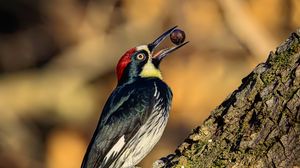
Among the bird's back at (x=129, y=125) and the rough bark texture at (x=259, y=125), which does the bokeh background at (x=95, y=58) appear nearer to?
the bird's back at (x=129, y=125)

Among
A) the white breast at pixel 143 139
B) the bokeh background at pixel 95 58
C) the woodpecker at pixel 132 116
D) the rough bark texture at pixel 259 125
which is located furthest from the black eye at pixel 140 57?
the bokeh background at pixel 95 58

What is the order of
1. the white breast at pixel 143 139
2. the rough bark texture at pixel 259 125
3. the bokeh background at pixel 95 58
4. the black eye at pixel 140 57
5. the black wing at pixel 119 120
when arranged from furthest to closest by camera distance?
the bokeh background at pixel 95 58
the black eye at pixel 140 57
the white breast at pixel 143 139
the black wing at pixel 119 120
the rough bark texture at pixel 259 125

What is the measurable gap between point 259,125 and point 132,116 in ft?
6.13

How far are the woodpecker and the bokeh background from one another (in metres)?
3.09

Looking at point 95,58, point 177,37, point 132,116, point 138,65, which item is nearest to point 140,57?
point 138,65

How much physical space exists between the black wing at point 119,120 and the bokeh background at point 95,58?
11.1ft

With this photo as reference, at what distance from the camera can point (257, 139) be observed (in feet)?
12.7

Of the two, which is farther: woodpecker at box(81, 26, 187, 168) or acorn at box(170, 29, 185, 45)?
acorn at box(170, 29, 185, 45)

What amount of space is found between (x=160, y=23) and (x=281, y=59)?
586 centimetres

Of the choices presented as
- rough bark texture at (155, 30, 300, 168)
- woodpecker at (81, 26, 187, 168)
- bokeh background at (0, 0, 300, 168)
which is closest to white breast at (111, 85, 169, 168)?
woodpecker at (81, 26, 187, 168)

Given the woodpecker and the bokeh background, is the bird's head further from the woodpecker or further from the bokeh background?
the bokeh background

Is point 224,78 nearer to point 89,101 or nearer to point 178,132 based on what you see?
point 178,132

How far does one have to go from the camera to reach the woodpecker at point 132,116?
5.49m

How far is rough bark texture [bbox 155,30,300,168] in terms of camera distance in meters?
3.78
